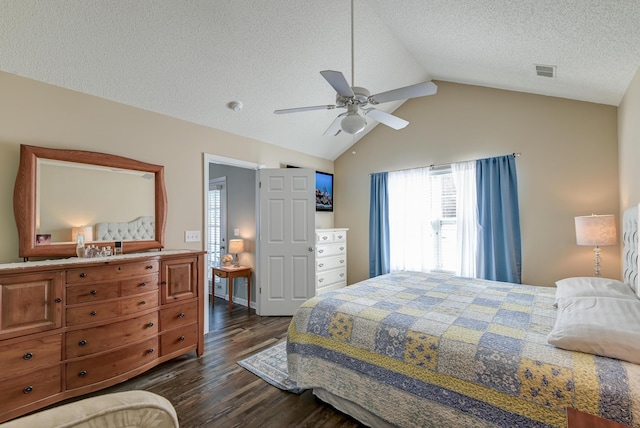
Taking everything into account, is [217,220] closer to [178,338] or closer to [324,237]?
[324,237]

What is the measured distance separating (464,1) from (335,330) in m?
2.53

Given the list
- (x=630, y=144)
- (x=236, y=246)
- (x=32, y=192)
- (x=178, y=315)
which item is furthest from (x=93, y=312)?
(x=630, y=144)

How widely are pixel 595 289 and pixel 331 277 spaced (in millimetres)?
3136

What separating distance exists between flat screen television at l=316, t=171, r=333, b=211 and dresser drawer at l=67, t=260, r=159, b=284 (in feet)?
9.32

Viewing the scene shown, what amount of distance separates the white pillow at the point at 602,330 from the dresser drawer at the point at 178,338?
280 centimetres

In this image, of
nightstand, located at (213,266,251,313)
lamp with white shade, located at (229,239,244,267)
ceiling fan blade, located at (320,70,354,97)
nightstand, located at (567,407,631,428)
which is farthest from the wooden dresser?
nightstand, located at (567,407,631,428)

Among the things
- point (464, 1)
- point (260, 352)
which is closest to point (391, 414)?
point (260, 352)

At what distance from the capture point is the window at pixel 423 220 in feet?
13.3

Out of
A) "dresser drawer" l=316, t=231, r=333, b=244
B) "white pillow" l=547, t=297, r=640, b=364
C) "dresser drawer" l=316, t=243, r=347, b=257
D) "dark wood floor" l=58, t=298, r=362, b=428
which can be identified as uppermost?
"dresser drawer" l=316, t=231, r=333, b=244

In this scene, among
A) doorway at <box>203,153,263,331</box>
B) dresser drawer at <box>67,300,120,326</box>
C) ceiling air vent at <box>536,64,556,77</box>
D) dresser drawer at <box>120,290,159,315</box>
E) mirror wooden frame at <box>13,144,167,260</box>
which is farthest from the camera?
doorway at <box>203,153,263,331</box>

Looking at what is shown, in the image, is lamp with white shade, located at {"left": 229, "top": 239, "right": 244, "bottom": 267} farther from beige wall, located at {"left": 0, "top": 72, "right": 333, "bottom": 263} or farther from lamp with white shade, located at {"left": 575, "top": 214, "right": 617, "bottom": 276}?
lamp with white shade, located at {"left": 575, "top": 214, "right": 617, "bottom": 276}

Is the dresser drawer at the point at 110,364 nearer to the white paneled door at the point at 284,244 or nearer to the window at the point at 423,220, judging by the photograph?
the white paneled door at the point at 284,244

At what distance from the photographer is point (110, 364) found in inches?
86.2

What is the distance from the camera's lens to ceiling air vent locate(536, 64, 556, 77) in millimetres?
2507
